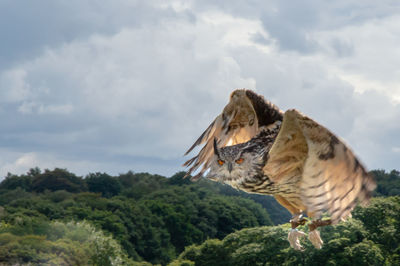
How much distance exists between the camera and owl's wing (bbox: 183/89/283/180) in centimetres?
969

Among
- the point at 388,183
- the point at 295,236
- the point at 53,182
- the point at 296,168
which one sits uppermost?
the point at 53,182

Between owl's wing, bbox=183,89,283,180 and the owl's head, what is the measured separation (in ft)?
4.28

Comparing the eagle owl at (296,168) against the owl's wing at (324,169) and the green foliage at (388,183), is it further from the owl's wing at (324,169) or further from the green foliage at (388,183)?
the green foliage at (388,183)

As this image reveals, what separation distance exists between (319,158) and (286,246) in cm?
3715

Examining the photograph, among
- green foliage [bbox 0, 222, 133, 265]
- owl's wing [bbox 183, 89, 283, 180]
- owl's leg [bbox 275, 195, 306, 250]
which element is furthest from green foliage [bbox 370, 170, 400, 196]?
owl's leg [bbox 275, 195, 306, 250]

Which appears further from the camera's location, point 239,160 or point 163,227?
point 163,227

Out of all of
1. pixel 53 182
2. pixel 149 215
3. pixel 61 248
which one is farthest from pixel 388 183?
pixel 61 248

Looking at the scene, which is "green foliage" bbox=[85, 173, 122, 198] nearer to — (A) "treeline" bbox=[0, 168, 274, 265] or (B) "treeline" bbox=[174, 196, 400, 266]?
(A) "treeline" bbox=[0, 168, 274, 265]

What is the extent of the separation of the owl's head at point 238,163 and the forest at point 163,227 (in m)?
14.0

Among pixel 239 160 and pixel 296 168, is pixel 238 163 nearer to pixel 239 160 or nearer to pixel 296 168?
pixel 239 160

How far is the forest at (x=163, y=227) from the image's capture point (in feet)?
140

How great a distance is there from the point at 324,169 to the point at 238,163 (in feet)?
4.00

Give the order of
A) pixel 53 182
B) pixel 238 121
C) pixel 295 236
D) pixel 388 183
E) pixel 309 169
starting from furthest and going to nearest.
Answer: pixel 53 182 < pixel 388 183 < pixel 238 121 < pixel 295 236 < pixel 309 169

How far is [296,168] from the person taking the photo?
8.01 metres
